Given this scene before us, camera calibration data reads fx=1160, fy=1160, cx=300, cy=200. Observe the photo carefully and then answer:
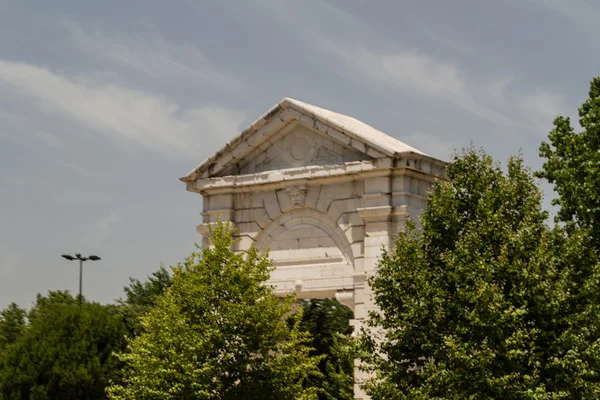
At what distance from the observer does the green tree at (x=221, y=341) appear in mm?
30141

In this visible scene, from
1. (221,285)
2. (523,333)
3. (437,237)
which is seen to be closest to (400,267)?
(437,237)

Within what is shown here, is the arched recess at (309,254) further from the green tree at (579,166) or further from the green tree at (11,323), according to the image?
the green tree at (11,323)

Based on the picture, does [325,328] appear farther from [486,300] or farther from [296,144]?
[486,300]

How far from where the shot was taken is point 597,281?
87.5ft

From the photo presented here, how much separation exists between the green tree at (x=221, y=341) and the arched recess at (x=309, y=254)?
128 centimetres

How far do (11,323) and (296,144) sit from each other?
30.0 m

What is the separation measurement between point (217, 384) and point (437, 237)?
7.15 metres

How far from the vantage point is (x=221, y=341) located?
30.4 metres

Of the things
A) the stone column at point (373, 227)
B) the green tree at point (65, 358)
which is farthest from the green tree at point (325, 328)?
the stone column at point (373, 227)

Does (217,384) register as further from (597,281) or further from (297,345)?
(597,281)

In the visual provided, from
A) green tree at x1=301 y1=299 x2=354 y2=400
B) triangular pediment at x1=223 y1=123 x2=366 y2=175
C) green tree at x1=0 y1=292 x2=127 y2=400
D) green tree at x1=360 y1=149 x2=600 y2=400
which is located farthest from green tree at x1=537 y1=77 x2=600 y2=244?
green tree at x1=0 y1=292 x2=127 y2=400

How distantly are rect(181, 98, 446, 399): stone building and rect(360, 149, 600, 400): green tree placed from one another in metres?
2.58

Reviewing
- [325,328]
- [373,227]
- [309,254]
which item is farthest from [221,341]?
[325,328]

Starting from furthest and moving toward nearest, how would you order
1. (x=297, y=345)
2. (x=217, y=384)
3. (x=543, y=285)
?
(x=297, y=345) < (x=217, y=384) < (x=543, y=285)
